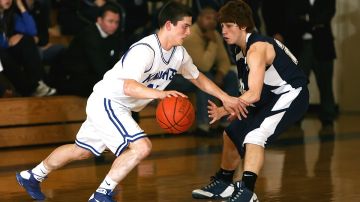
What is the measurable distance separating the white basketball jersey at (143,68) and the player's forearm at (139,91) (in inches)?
3.2

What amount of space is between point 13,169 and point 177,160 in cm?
175

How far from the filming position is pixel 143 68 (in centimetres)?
640

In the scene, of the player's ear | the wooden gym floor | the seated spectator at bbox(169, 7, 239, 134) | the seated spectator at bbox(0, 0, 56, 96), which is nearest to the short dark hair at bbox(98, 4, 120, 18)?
the seated spectator at bbox(0, 0, 56, 96)

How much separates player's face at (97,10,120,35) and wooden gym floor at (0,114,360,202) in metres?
1.52

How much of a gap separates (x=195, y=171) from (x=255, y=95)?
237 cm

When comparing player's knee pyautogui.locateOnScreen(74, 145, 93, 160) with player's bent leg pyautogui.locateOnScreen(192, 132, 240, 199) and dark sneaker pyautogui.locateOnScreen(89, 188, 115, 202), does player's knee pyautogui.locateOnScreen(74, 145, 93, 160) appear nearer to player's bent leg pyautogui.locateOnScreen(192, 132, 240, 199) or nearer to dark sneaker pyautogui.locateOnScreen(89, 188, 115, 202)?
dark sneaker pyautogui.locateOnScreen(89, 188, 115, 202)

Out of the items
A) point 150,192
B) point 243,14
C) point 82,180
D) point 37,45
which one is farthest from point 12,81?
point 243,14

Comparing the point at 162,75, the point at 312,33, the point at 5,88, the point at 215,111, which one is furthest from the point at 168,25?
the point at 312,33

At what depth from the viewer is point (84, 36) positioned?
10797 mm

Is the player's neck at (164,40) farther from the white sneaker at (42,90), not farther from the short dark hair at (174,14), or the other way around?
the white sneaker at (42,90)

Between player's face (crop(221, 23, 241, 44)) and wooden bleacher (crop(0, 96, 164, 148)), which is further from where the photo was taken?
wooden bleacher (crop(0, 96, 164, 148))

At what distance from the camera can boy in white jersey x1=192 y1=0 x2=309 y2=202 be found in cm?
651

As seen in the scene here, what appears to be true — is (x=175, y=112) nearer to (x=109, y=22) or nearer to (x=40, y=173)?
(x=40, y=173)

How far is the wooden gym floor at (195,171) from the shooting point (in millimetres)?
7254
